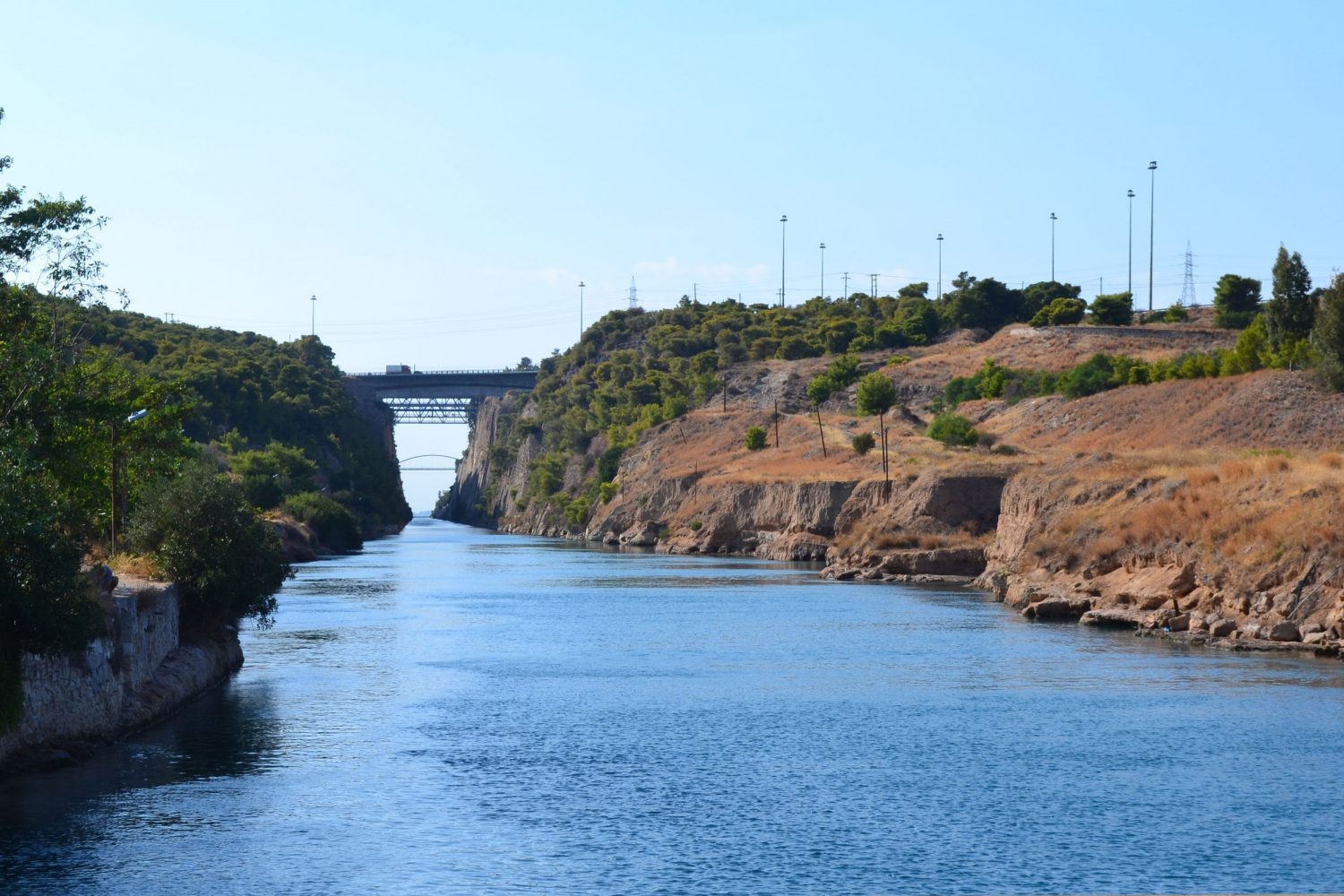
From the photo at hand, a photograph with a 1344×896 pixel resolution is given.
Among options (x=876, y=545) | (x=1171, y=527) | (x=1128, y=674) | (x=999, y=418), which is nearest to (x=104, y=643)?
(x=1128, y=674)

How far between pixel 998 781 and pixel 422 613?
39.2 meters

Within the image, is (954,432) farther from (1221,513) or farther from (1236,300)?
(1221,513)

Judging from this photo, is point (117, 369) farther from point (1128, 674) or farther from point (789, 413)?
point (789, 413)

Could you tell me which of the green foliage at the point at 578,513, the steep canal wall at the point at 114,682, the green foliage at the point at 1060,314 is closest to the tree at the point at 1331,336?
the green foliage at the point at 1060,314

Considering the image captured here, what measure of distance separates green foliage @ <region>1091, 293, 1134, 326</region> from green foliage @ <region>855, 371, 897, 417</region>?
27.9 m

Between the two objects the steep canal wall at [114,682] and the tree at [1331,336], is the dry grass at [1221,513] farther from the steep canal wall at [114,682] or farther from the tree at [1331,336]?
the steep canal wall at [114,682]

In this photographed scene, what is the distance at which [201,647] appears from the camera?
4234cm

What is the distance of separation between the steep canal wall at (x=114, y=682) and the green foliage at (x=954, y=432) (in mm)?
70689

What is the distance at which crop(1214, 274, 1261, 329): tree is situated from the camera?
130 m

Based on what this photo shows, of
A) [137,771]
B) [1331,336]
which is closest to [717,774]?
[137,771]

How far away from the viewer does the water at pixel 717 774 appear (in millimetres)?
23531

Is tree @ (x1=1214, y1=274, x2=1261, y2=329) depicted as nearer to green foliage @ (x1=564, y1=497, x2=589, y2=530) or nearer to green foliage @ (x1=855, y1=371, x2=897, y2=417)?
green foliage @ (x1=855, y1=371, x2=897, y2=417)

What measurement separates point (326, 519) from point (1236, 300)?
267 feet

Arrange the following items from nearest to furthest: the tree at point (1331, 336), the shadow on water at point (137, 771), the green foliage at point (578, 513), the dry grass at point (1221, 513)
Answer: the shadow on water at point (137, 771)
the dry grass at point (1221, 513)
the tree at point (1331, 336)
the green foliage at point (578, 513)
